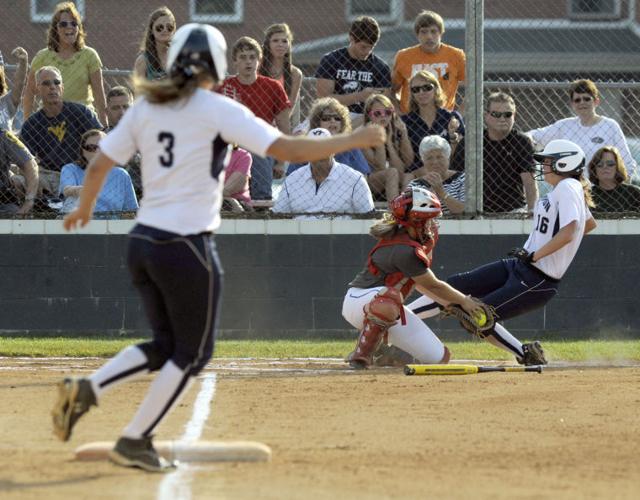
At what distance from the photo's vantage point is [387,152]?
12883 mm

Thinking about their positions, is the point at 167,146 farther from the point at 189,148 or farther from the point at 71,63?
the point at 71,63

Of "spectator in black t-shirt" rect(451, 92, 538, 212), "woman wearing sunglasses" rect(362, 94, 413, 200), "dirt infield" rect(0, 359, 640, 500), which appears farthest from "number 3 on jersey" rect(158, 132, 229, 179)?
"spectator in black t-shirt" rect(451, 92, 538, 212)

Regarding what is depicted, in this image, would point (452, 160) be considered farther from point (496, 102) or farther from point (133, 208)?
point (133, 208)

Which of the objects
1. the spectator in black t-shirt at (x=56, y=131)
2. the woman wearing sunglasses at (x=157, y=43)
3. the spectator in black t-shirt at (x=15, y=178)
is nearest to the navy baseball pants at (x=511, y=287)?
the woman wearing sunglasses at (x=157, y=43)

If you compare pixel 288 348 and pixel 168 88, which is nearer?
pixel 168 88

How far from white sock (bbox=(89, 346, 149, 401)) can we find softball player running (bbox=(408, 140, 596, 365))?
4.69 metres

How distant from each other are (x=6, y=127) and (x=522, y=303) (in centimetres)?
566

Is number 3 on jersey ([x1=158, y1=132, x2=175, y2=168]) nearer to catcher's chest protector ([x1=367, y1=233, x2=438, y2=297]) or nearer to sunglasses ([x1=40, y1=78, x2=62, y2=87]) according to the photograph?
catcher's chest protector ([x1=367, y1=233, x2=438, y2=297])

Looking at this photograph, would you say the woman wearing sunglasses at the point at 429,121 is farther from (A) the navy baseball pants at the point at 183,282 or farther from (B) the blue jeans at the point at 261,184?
(A) the navy baseball pants at the point at 183,282

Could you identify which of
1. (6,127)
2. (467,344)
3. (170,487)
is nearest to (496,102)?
(467,344)

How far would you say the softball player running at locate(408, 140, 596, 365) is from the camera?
34.0ft

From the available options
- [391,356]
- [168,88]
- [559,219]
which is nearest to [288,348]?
[391,356]

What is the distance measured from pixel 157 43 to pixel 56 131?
4.23ft

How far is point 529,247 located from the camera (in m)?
10.7
